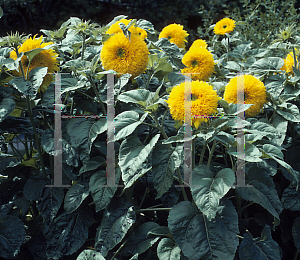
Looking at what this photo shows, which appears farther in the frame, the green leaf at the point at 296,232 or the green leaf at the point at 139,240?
the green leaf at the point at 296,232

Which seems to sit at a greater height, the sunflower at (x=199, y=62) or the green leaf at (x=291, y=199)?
the sunflower at (x=199, y=62)

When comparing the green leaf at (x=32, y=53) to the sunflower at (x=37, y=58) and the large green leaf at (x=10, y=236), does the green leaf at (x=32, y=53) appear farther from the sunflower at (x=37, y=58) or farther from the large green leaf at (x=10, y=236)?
the large green leaf at (x=10, y=236)

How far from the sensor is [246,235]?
142 centimetres

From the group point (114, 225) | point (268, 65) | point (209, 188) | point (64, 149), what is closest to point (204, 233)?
point (209, 188)

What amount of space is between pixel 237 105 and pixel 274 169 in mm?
375

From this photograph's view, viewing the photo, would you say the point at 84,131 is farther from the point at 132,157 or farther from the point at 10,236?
the point at 10,236

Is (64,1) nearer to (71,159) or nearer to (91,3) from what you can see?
(91,3)

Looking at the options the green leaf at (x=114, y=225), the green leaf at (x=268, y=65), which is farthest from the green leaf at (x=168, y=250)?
the green leaf at (x=268, y=65)

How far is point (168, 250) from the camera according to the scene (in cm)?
133

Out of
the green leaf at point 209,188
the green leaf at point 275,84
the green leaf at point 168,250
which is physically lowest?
the green leaf at point 168,250

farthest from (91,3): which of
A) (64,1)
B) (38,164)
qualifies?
(38,164)

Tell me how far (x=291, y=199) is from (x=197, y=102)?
75cm

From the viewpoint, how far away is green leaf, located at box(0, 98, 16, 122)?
138cm

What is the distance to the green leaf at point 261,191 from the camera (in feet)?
4.27
